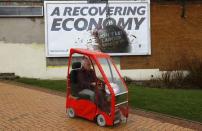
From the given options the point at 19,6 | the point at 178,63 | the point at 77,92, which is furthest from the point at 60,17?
the point at 77,92

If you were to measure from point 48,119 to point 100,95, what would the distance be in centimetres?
172

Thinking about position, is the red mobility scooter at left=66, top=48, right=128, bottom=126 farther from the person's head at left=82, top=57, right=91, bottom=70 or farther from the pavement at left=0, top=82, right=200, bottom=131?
the pavement at left=0, top=82, right=200, bottom=131

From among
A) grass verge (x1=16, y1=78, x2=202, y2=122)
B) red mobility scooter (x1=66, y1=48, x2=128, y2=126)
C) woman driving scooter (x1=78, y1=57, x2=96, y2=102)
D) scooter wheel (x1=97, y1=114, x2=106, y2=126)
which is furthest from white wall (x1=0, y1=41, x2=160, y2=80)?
scooter wheel (x1=97, y1=114, x2=106, y2=126)

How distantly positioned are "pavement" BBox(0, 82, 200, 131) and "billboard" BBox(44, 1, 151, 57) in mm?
8841

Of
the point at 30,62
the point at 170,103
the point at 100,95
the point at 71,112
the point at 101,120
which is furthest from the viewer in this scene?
the point at 30,62

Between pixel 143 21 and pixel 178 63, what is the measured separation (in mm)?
2964

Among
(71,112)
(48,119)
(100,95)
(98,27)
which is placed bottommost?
(48,119)

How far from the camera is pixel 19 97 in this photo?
→ 14977mm

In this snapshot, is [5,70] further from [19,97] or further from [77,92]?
[77,92]

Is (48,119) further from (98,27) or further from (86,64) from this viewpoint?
(98,27)

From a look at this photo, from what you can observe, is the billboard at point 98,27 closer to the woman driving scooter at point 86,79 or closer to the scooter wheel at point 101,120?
the woman driving scooter at point 86,79

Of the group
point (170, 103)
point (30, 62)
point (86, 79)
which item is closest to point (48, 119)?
point (86, 79)

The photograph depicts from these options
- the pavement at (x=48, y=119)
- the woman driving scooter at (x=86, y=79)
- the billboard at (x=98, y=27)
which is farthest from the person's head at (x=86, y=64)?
the billboard at (x=98, y=27)

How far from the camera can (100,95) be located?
1049 cm
